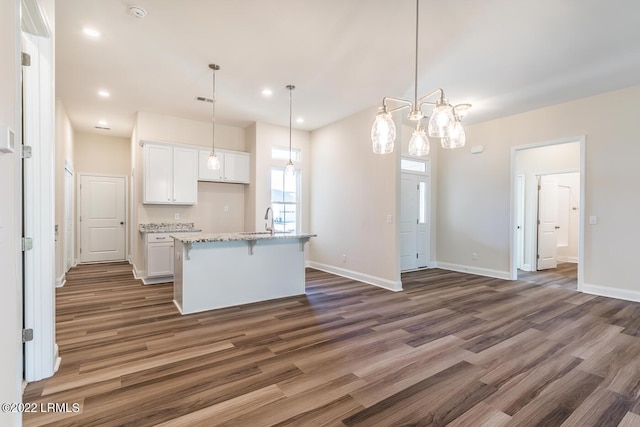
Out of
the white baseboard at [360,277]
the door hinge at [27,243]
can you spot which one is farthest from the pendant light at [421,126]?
the white baseboard at [360,277]

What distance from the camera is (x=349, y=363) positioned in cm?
249

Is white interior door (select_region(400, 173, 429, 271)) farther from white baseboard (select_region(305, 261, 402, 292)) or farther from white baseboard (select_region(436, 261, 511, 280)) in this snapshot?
white baseboard (select_region(305, 261, 402, 292))

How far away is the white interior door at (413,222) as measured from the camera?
636cm

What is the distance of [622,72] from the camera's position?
3.85m

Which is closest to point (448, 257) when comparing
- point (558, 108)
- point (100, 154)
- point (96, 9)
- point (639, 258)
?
point (639, 258)

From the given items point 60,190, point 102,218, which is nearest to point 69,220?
point 102,218

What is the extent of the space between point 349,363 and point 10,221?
2334 mm

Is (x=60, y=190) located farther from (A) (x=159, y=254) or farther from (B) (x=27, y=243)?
(B) (x=27, y=243)

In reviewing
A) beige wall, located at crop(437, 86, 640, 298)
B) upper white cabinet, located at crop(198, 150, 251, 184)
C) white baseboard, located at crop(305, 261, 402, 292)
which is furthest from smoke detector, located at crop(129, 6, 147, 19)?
beige wall, located at crop(437, 86, 640, 298)

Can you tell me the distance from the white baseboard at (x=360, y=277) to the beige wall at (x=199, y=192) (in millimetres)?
1854

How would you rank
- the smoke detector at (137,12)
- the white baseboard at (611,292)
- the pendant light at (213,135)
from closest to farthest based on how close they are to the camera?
1. the smoke detector at (137,12)
2. the pendant light at (213,135)
3. the white baseboard at (611,292)

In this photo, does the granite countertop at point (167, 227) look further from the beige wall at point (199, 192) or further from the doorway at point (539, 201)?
the doorway at point (539, 201)

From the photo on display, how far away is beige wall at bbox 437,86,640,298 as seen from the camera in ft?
14.3

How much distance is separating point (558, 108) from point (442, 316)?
4087mm
